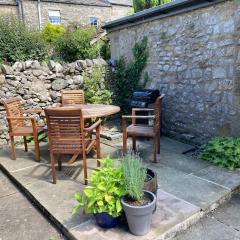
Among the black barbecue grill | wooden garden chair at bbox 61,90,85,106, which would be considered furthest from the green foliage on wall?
wooden garden chair at bbox 61,90,85,106

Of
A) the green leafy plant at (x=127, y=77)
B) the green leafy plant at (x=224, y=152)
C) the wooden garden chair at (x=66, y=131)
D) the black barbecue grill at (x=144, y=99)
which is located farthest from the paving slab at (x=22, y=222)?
the green leafy plant at (x=127, y=77)

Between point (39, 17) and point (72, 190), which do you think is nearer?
point (72, 190)

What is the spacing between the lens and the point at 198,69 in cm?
467

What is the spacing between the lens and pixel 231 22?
4.06m

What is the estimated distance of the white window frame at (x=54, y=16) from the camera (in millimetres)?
16875

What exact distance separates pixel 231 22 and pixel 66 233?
12.4ft

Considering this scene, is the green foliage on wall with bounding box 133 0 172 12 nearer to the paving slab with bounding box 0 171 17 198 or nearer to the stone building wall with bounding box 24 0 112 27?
the stone building wall with bounding box 24 0 112 27

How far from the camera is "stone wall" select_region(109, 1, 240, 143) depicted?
4.17m

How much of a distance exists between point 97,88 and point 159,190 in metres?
3.42

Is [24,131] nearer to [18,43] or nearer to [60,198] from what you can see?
[60,198]

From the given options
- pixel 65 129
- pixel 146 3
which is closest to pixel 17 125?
pixel 65 129

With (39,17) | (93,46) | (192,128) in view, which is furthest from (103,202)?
(39,17)

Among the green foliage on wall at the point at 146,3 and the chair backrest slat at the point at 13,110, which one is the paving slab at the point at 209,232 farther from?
the green foliage on wall at the point at 146,3

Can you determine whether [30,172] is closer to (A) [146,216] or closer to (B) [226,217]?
(A) [146,216]
